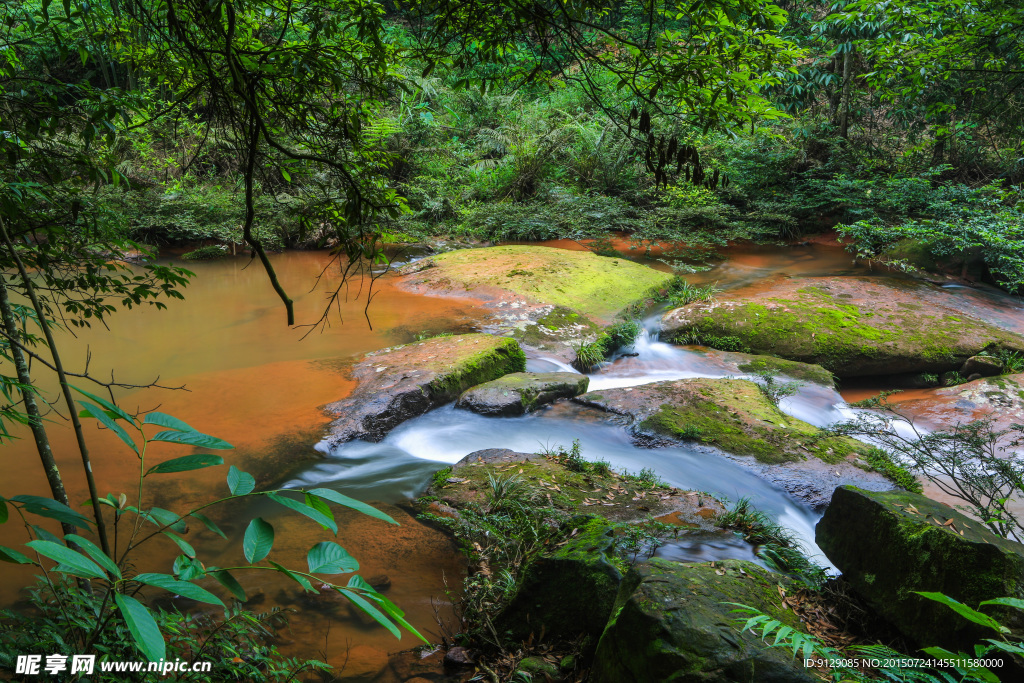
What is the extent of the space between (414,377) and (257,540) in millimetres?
5137

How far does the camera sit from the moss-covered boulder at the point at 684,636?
87.0 inches

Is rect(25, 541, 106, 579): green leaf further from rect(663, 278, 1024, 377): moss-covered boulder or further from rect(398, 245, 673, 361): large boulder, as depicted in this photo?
rect(663, 278, 1024, 377): moss-covered boulder

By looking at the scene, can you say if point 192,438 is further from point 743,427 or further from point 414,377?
point 743,427

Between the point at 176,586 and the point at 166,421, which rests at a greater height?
the point at 166,421

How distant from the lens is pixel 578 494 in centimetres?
439

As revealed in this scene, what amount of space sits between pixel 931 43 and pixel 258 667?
409 inches

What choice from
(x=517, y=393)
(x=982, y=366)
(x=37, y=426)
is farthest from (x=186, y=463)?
(x=982, y=366)

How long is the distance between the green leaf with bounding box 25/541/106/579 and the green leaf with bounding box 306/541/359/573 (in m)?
0.28

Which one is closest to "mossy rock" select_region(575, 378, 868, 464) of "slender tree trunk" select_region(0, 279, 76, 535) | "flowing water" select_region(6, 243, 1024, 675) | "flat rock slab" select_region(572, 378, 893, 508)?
"flat rock slab" select_region(572, 378, 893, 508)

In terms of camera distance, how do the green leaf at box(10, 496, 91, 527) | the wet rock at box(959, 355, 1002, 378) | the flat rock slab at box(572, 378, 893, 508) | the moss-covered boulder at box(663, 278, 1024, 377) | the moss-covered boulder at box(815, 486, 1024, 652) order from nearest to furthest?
the green leaf at box(10, 496, 91, 527), the moss-covered boulder at box(815, 486, 1024, 652), the flat rock slab at box(572, 378, 893, 508), the wet rock at box(959, 355, 1002, 378), the moss-covered boulder at box(663, 278, 1024, 377)

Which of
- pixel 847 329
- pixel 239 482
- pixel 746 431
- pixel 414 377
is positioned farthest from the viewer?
pixel 847 329

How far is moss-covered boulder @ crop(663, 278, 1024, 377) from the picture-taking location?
7355mm

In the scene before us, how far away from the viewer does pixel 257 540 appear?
980 millimetres

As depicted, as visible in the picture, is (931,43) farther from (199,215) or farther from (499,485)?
(199,215)
